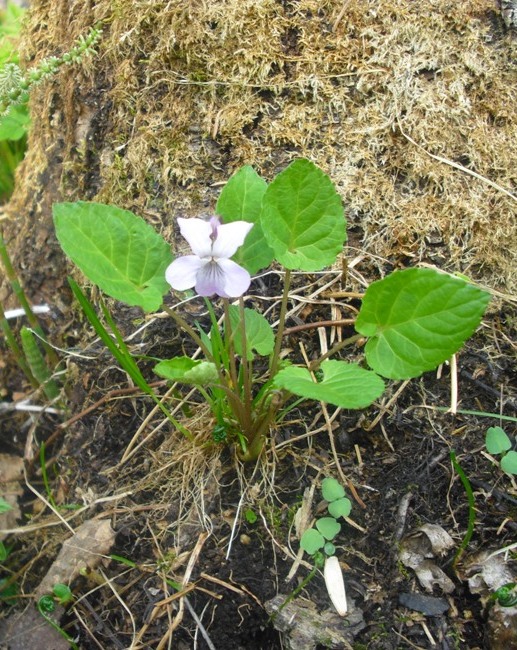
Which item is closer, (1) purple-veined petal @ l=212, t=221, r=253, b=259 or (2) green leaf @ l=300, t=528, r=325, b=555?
(1) purple-veined petal @ l=212, t=221, r=253, b=259

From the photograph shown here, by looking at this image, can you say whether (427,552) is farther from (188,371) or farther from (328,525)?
(188,371)

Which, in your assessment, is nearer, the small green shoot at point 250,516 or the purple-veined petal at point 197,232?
the purple-veined petal at point 197,232

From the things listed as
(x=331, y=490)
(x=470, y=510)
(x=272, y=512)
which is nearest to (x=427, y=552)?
(x=470, y=510)

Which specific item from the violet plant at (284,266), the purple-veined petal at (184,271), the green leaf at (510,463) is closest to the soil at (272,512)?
the green leaf at (510,463)

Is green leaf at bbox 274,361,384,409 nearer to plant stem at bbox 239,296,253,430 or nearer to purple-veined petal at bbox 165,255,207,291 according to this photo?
plant stem at bbox 239,296,253,430

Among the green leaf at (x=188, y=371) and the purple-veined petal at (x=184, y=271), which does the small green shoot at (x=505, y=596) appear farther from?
the purple-veined petal at (x=184, y=271)

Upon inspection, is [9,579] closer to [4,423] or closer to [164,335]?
[4,423]

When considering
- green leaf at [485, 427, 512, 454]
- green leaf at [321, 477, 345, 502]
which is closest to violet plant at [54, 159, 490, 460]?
green leaf at [321, 477, 345, 502]
